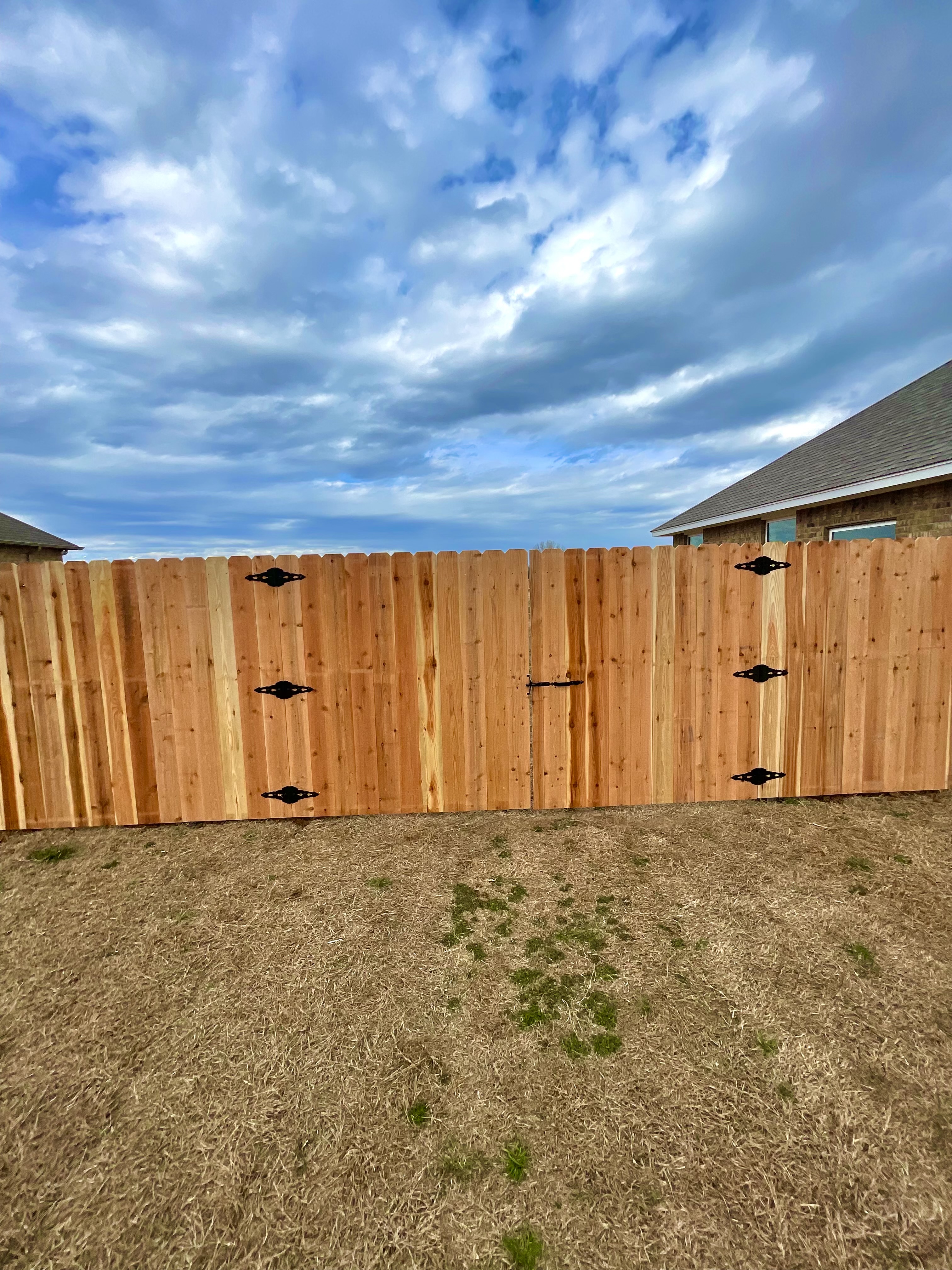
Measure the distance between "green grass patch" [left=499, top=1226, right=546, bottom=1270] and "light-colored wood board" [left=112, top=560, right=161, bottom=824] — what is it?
4384 mm

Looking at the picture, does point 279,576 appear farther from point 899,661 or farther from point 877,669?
point 899,661

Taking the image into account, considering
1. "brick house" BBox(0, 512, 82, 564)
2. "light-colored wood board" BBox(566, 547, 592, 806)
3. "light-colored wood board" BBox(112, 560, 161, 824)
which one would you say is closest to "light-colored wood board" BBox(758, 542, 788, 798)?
"light-colored wood board" BBox(566, 547, 592, 806)

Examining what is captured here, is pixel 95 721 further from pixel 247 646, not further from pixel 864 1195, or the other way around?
pixel 864 1195

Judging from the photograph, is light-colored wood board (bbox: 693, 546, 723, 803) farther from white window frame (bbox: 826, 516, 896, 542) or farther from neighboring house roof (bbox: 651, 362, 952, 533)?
neighboring house roof (bbox: 651, 362, 952, 533)

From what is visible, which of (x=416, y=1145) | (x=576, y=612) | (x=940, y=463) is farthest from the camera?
(x=940, y=463)

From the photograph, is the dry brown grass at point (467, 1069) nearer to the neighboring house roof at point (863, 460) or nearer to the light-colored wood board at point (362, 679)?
the light-colored wood board at point (362, 679)

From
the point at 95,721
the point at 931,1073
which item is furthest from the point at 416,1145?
the point at 95,721

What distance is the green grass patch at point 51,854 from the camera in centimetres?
443

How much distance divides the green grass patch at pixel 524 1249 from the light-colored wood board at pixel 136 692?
14.4 feet

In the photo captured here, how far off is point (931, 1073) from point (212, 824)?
5.10m

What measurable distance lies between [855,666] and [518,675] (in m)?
3.14

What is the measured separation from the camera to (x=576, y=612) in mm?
4773

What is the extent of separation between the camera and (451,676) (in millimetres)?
A: 4797

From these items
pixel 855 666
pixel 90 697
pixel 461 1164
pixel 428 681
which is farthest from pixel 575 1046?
pixel 90 697
